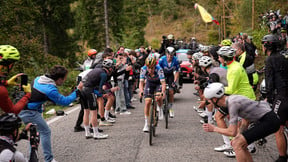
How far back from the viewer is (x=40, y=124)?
661 cm

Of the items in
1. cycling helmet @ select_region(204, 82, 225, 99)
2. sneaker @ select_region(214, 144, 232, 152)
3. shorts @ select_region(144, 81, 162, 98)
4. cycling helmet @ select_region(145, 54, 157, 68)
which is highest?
cycling helmet @ select_region(145, 54, 157, 68)

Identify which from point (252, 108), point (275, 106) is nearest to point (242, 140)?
point (252, 108)

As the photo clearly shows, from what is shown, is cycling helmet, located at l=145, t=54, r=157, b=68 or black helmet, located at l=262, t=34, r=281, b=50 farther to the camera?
cycling helmet, located at l=145, t=54, r=157, b=68

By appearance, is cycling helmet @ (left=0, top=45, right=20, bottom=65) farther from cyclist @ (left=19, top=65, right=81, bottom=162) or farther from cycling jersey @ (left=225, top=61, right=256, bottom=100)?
cycling jersey @ (left=225, top=61, right=256, bottom=100)

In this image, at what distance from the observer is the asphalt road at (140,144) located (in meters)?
7.48

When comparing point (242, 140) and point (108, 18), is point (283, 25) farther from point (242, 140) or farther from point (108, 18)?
point (108, 18)

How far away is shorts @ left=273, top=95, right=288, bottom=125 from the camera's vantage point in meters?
6.35

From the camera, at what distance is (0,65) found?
17.9ft

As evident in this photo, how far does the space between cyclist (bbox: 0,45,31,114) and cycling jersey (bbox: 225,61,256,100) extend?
347 cm

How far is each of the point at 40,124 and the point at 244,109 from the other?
3.49 metres

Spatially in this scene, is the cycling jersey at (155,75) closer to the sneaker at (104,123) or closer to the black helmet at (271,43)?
the sneaker at (104,123)

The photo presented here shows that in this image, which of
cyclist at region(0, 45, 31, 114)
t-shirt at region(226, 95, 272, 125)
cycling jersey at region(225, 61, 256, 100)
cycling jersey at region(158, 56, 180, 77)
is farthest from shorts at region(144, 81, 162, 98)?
cyclist at region(0, 45, 31, 114)

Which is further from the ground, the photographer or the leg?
the photographer

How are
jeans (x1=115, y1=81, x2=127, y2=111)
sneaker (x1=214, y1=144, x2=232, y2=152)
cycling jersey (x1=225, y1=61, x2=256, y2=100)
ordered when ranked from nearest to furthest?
cycling jersey (x1=225, y1=61, x2=256, y2=100) → sneaker (x1=214, y1=144, x2=232, y2=152) → jeans (x1=115, y1=81, x2=127, y2=111)
